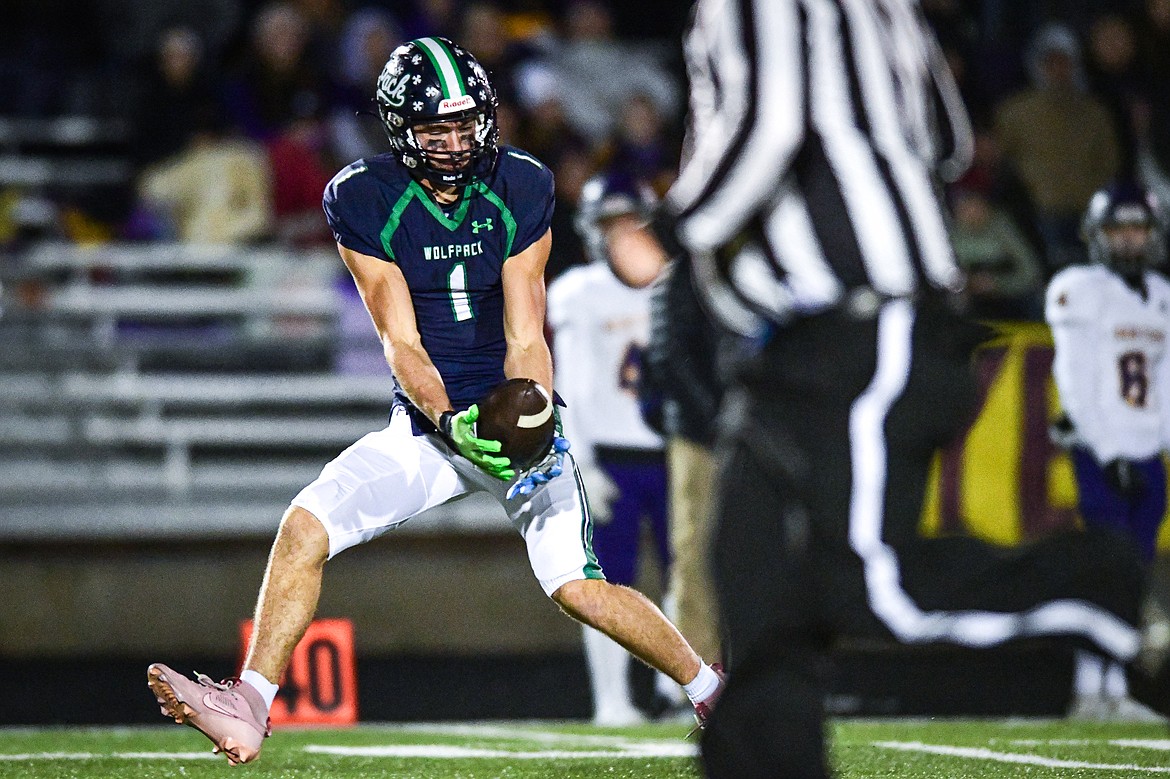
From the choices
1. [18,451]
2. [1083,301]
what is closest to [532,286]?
[1083,301]

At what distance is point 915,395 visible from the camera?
3.03 meters

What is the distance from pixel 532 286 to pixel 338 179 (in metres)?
0.52

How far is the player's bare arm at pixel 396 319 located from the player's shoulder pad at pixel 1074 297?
330 centimetres

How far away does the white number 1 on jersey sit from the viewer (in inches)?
173

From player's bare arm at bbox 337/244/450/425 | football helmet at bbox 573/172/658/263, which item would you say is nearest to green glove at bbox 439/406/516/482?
player's bare arm at bbox 337/244/450/425

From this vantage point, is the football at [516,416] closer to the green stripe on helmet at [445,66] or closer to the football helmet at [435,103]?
the football helmet at [435,103]

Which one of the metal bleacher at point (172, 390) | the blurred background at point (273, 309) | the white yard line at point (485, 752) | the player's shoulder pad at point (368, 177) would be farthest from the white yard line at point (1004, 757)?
the metal bleacher at point (172, 390)

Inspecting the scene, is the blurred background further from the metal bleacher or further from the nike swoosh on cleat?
the nike swoosh on cleat

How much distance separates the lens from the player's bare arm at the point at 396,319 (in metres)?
4.23

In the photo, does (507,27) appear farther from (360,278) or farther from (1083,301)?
(360,278)

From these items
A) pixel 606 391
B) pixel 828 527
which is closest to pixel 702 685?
pixel 828 527

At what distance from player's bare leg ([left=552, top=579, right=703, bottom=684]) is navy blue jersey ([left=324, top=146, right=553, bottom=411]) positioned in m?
0.56

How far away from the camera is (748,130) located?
3066 mm

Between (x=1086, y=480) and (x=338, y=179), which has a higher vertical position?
(x=338, y=179)
